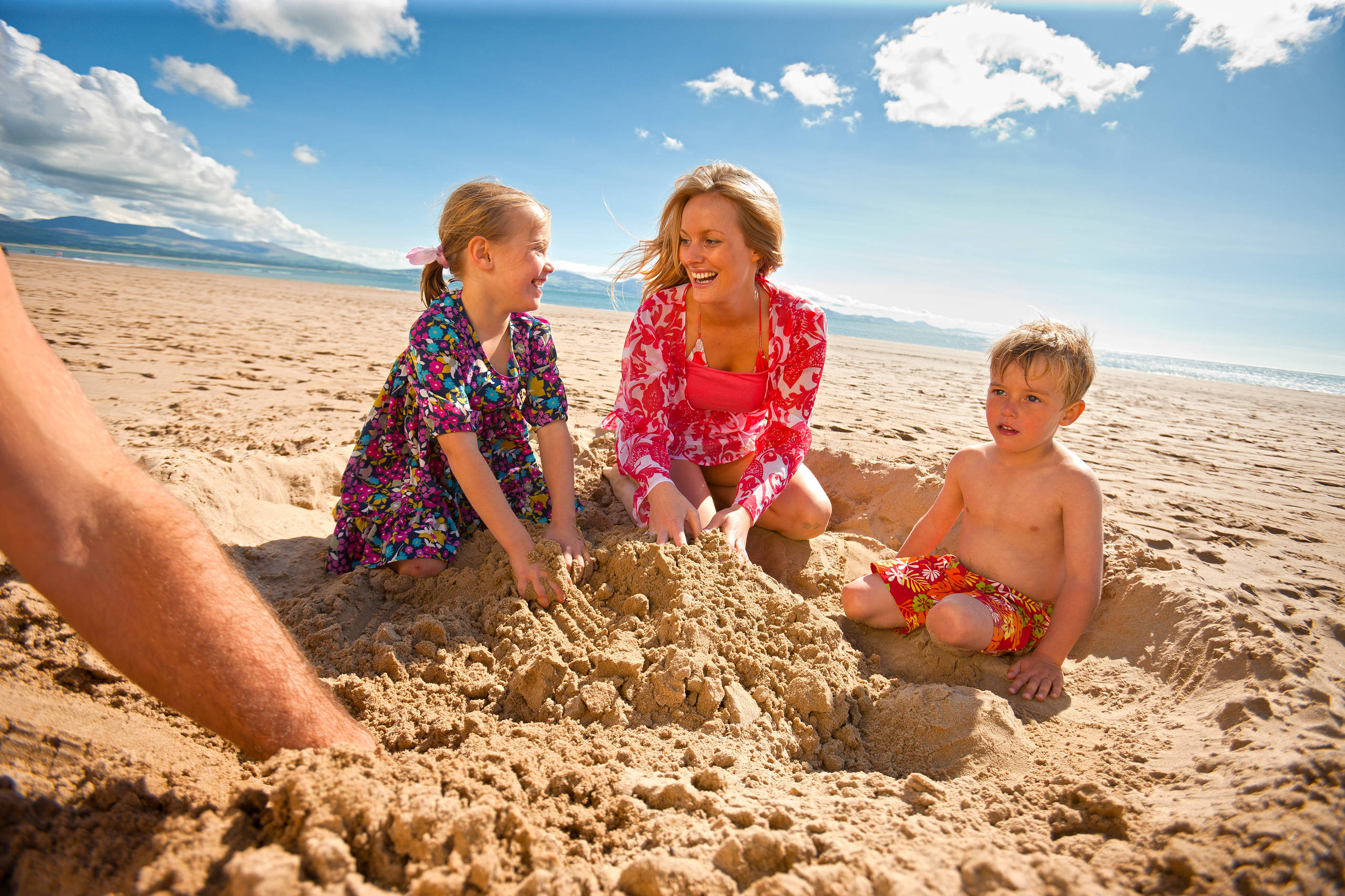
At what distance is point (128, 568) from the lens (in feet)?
3.42

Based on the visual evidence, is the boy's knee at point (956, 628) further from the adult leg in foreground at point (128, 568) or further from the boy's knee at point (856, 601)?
the adult leg in foreground at point (128, 568)

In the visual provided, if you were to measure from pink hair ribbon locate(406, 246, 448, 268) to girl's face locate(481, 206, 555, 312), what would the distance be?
0.92 feet

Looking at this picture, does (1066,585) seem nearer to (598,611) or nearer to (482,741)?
(598,611)

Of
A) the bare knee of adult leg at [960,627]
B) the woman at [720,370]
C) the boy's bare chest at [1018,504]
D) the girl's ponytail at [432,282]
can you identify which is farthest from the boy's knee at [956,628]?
the girl's ponytail at [432,282]

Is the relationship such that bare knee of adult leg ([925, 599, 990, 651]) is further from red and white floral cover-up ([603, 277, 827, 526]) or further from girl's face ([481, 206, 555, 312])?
girl's face ([481, 206, 555, 312])

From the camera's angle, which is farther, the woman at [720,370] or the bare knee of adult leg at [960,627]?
the woman at [720,370]

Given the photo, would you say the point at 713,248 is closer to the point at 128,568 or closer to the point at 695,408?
the point at 695,408

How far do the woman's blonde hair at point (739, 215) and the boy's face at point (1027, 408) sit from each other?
1.09m

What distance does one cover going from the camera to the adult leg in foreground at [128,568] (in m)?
0.98

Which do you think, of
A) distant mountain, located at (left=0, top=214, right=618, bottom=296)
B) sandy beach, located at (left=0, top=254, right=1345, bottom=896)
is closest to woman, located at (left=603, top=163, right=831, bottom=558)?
sandy beach, located at (left=0, top=254, right=1345, bottom=896)

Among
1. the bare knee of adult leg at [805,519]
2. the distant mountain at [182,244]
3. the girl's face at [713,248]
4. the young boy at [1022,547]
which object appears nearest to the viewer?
the young boy at [1022,547]

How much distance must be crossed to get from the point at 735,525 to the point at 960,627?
844 mm

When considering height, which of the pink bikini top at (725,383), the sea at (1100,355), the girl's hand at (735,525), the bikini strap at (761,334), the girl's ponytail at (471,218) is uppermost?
the sea at (1100,355)

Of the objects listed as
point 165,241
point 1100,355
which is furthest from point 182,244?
point 1100,355
